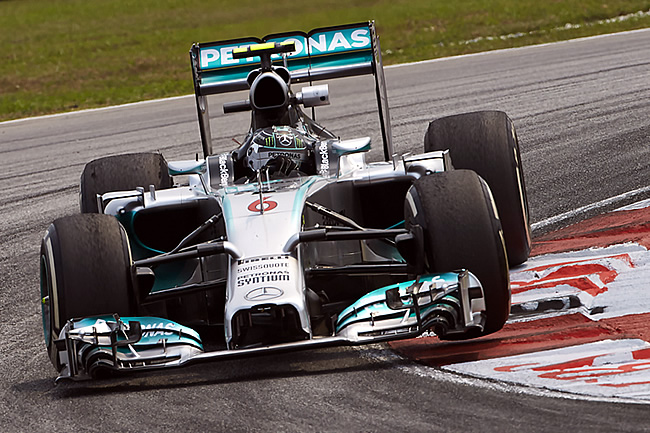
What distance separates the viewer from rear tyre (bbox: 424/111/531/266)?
6984 mm

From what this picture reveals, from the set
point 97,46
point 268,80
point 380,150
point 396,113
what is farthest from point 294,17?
point 268,80

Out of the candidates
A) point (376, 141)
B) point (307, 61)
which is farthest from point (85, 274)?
point (376, 141)

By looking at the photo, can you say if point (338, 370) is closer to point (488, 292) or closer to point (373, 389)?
point (373, 389)

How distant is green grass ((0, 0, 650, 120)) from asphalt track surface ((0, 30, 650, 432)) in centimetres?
248

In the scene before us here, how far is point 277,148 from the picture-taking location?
23.0 ft

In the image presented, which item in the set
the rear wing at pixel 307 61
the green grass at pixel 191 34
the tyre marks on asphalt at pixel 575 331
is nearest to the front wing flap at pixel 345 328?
the tyre marks on asphalt at pixel 575 331

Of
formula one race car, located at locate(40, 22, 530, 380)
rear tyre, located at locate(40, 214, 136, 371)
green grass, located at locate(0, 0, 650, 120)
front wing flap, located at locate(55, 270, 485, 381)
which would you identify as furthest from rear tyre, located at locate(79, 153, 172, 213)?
green grass, located at locate(0, 0, 650, 120)

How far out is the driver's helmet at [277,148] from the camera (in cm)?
699

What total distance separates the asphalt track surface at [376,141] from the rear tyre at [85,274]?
16.0 inches

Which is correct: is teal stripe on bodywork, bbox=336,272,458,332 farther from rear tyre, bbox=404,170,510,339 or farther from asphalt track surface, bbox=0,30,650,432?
asphalt track surface, bbox=0,30,650,432

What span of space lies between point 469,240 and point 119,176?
308cm

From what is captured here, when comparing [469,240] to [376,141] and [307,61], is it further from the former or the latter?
[376,141]

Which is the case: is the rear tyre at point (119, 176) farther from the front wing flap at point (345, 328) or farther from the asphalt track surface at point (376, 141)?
the front wing flap at point (345, 328)

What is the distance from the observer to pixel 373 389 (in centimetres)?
508
